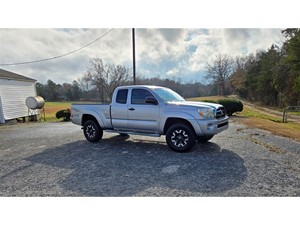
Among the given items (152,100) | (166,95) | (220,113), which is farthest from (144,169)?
(220,113)

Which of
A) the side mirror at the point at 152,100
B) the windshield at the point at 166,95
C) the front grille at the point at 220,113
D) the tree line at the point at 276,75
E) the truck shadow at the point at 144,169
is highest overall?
the tree line at the point at 276,75

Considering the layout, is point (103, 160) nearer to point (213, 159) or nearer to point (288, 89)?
point (213, 159)

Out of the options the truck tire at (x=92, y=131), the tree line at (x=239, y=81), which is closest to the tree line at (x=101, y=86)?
the tree line at (x=239, y=81)

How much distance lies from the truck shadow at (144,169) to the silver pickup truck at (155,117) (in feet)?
1.77

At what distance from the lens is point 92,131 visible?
23.6 ft

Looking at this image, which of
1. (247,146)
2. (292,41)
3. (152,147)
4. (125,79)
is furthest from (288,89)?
(152,147)

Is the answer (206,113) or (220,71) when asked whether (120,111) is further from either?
(220,71)

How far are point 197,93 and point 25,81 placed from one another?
39.2 m

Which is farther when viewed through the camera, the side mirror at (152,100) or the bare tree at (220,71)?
the bare tree at (220,71)

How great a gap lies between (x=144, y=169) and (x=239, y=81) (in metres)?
48.6

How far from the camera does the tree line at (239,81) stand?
21588mm

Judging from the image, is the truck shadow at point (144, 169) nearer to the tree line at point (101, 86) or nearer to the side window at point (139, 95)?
the side window at point (139, 95)

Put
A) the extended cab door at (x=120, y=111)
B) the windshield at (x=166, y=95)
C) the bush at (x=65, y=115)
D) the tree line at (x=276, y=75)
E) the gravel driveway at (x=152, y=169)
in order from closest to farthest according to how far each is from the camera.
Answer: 1. the gravel driveway at (x=152, y=169)
2. the windshield at (x=166, y=95)
3. the extended cab door at (x=120, y=111)
4. the bush at (x=65, y=115)
5. the tree line at (x=276, y=75)

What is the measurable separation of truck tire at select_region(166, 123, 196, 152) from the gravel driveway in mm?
222
